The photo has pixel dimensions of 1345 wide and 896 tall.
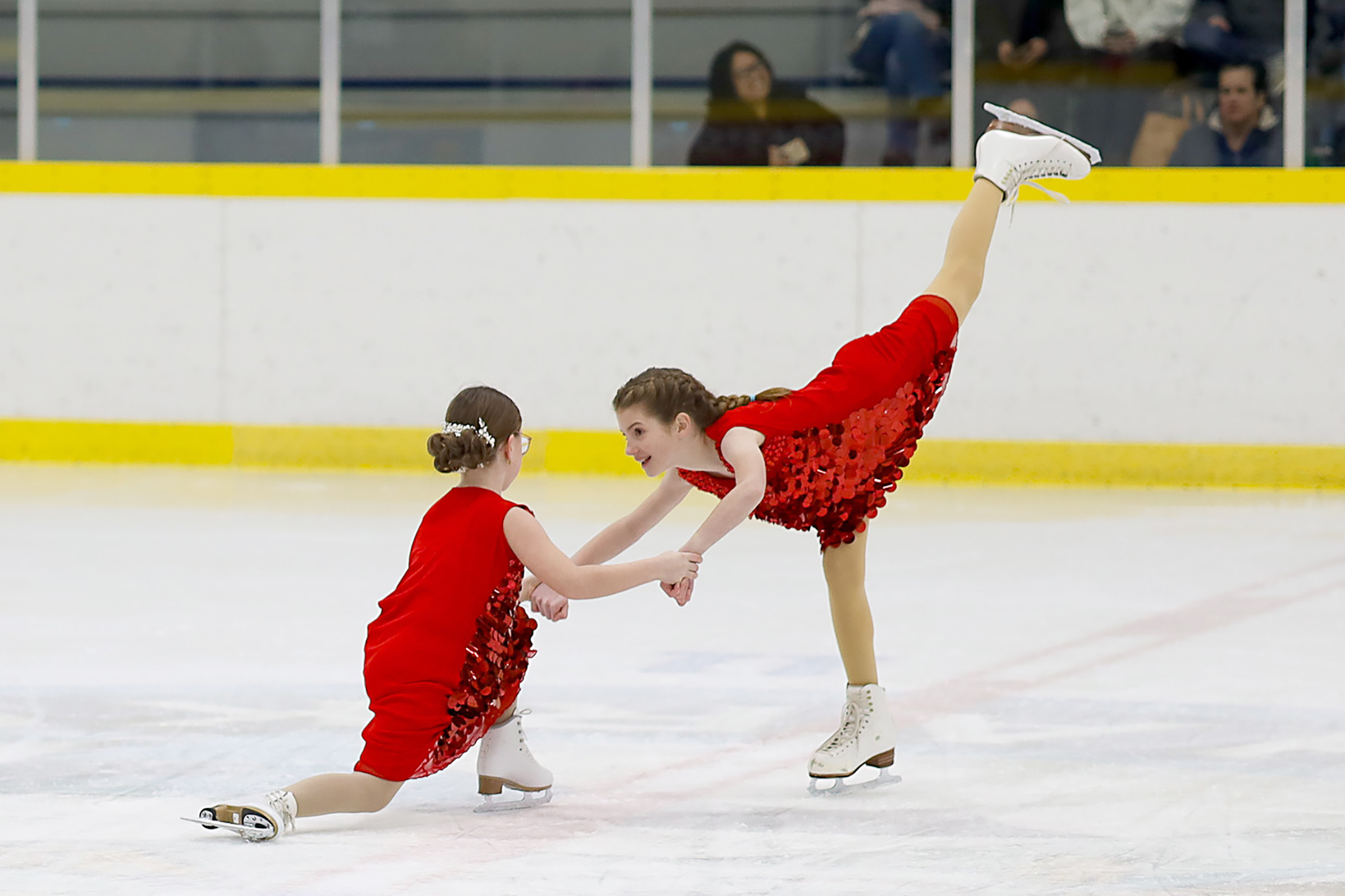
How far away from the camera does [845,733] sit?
3.06 meters

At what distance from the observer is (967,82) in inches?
321

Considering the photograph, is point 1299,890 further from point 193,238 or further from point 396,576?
point 193,238

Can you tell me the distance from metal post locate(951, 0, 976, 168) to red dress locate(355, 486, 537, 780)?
5.62m

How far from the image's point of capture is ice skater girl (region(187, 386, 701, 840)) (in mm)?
2770

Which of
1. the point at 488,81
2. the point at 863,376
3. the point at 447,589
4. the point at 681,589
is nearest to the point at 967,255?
the point at 863,376

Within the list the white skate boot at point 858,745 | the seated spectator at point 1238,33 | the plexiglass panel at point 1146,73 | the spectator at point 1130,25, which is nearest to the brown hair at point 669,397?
the white skate boot at point 858,745

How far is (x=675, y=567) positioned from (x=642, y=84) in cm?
587

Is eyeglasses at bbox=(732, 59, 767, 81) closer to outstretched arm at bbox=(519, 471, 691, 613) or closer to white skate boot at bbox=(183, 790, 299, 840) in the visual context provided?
outstretched arm at bbox=(519, 471, 691, 613)

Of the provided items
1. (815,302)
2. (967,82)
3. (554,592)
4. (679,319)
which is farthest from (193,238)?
(554,592)

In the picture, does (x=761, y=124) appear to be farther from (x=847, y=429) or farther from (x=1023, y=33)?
(x=847, y=429)

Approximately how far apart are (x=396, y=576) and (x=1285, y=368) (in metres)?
4.20

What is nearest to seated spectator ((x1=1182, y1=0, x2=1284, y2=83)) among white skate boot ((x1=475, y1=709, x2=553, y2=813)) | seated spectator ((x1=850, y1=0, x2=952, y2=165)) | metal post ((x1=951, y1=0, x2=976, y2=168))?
metal post ((x1=951, y1=0, x2=976, y2=168))

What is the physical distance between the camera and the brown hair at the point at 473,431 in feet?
9.25

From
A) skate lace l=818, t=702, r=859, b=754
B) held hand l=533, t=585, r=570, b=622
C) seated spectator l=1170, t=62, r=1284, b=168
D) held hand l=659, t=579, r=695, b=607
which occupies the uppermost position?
seated spectator l=1170, t=62, r=1284, b=168
